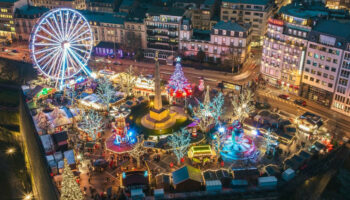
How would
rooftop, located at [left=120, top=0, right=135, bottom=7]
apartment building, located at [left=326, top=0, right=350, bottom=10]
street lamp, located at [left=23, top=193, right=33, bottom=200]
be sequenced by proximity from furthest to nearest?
apartment building, located at [left=326, top=0, right=350, bottom=10] < rooftop, located at [left=120, top=0, right=135, bottom=7] < street lamp, located at [left=23, top=193, right=33, bottom=200]

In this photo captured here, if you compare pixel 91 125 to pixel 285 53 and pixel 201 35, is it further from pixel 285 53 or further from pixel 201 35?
pixel 201 35

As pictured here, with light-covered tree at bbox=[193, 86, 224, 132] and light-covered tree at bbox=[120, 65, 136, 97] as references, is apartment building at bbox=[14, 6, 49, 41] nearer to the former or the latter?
light-covered tree at bbox=[120, 65, 136, 97]

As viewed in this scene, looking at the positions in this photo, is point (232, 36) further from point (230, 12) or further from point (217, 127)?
point (217, 127)

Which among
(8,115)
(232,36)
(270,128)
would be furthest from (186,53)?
(8,115)

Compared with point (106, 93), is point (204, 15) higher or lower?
higher

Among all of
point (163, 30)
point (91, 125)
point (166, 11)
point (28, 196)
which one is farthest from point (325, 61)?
point (28, 196)

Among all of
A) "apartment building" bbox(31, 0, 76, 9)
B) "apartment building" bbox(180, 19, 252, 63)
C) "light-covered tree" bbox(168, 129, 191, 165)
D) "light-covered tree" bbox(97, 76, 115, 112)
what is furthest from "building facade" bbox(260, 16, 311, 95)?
"apartment building" bbox(31, 0, 76, 9)
